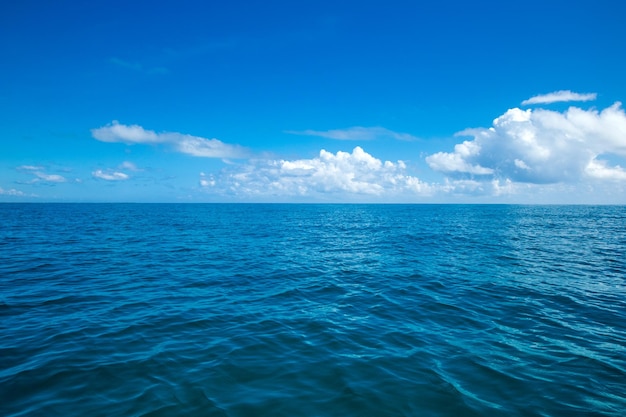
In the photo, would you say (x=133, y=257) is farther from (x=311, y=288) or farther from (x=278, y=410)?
(x=278, y=410)

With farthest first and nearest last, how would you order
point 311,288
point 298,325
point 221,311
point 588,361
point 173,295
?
1. point 311,288
2. point 173,295
3. point 221,311
4. point 298,325
5. point 588,361

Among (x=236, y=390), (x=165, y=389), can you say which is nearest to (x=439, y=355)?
(x=236, y=390)

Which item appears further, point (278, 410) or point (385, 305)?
point (385, 305)

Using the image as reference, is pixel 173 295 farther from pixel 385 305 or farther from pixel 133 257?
pixel 133 257

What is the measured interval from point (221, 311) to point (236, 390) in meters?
6.37

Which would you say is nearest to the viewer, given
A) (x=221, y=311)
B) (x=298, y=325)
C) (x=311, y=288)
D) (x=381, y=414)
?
(x=381, y=414)

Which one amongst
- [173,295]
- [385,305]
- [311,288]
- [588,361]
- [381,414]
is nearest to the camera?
[381,414]

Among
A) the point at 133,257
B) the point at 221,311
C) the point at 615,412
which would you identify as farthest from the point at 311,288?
the point at 133,257

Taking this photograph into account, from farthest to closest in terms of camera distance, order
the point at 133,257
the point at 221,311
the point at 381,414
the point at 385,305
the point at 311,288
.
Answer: the point at 133,257, the point at 311,288, the point at 385,305, the point at 221,311, the point at 381,414

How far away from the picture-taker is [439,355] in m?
10.1

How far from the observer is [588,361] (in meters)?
9.81

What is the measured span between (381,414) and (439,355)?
3.81m

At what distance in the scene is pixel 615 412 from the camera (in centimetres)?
741

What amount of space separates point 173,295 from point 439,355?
1320 cm
